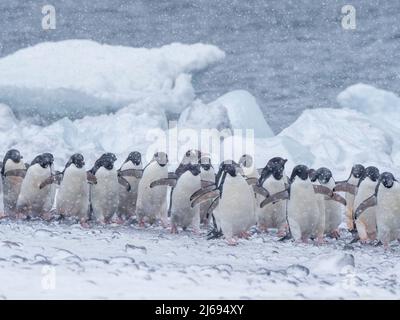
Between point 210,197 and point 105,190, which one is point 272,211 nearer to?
point 210,197

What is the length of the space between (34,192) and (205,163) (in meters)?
1.63

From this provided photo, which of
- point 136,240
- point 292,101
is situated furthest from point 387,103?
point 136,240

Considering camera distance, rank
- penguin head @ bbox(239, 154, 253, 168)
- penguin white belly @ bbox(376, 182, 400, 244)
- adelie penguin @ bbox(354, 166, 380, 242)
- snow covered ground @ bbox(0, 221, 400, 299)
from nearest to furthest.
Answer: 1. snow covered ground @ bbox(0, 221, 400, 299)
2. penguin white belly @ bbox(376, 182, 400, 244)
3. adelie penguin @ bbox(354, 166, 380, 242)
4. penguin head @ bbox(239, 154, 253, 168)

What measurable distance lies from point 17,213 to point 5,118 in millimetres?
8799

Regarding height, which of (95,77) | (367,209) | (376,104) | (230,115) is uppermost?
(95,77)

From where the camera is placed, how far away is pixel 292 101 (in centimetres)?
1838

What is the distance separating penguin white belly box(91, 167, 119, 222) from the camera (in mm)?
6469

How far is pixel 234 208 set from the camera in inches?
229

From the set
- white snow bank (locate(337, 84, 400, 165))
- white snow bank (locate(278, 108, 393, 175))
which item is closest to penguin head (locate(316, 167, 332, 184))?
white snow bank (locate(278, 108, 393, 175))

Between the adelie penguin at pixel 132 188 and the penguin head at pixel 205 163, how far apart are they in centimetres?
61

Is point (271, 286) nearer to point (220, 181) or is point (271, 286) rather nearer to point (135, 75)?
point (220, 181)
